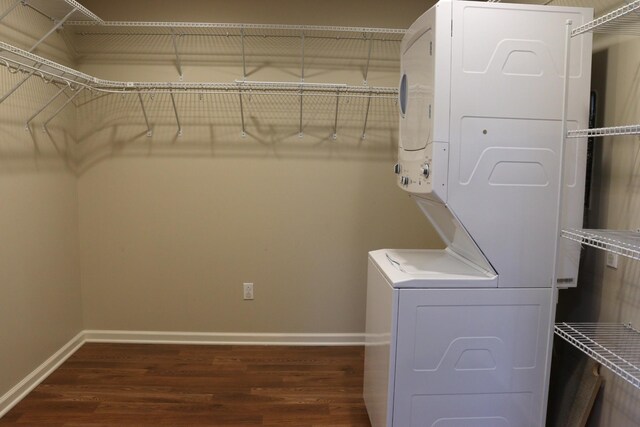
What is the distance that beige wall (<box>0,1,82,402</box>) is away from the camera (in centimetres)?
228

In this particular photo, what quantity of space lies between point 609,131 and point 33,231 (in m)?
A: 2.73

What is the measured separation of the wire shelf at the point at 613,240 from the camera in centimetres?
131

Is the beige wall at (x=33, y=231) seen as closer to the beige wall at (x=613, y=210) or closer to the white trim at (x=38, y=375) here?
the white trim at (x=38, y=375)

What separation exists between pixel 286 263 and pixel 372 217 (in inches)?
26.0

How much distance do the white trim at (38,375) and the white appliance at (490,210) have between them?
1884 millimetres

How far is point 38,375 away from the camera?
8.39 feet

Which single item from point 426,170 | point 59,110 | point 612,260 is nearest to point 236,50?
point 59,110

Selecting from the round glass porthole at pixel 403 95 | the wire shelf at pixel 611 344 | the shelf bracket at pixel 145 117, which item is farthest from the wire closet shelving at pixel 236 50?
the wire shelf at pixel 611 344

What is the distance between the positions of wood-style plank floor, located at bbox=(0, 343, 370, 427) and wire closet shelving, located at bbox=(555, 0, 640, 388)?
114cm

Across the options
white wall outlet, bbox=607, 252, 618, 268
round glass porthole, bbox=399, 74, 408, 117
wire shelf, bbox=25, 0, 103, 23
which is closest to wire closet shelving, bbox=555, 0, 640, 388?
white wall outlet, bbox=607, 252, 618, 268

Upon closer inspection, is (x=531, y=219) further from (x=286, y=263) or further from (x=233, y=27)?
(x=233, y=27)

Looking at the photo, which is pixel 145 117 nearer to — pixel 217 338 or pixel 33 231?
pixel 33 231

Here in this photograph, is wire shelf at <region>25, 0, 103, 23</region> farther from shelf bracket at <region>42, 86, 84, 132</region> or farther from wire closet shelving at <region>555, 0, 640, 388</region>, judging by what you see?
wire closet shelving at <region>555, 0, 640, 388</region>

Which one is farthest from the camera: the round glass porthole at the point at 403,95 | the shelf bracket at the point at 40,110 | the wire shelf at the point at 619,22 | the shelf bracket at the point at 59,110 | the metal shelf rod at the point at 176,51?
the metal shelf rod at the point at 176,51
